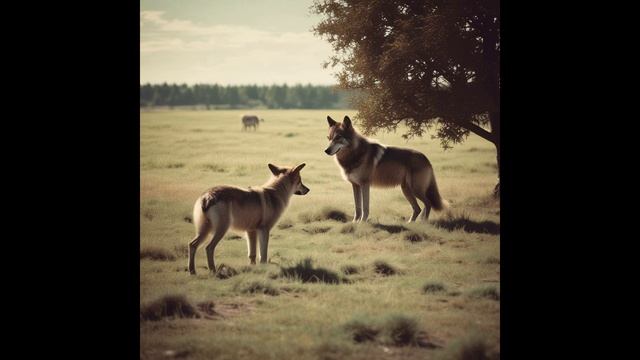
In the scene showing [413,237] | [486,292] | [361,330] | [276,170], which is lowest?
[361,330]

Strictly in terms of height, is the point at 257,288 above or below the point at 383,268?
below

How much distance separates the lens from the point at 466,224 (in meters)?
9.95

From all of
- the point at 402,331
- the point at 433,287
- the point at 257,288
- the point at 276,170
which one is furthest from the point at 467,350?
the point at 276,170

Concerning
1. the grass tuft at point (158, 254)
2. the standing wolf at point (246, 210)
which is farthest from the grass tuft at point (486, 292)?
the grass tuft at point (158, 254)

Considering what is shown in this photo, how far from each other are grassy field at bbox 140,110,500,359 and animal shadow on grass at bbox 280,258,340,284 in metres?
0.03

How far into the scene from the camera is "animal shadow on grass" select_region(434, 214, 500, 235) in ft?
31.4

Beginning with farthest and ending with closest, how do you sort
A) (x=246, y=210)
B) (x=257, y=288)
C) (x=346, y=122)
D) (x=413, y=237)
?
1. (x=346, y=122)
2. (x=413, y=237)
3. (x=246, y=210)
4. (x=257, y=288)

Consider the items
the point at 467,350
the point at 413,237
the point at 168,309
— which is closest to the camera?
the point at 467,350

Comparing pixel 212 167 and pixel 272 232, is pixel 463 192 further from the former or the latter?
pixel 212 167

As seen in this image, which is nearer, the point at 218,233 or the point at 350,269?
the point at 218,233

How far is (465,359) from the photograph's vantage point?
607 cm

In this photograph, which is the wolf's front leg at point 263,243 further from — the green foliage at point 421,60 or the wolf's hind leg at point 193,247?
the green foliage at point 421,60

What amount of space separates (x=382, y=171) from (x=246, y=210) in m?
3.81

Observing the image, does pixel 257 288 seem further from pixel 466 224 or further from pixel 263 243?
pixel 466 224
